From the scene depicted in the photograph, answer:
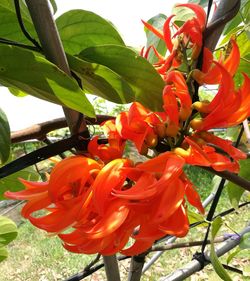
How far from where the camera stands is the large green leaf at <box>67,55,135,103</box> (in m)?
0.31

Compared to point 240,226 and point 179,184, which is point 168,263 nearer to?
point 240,226

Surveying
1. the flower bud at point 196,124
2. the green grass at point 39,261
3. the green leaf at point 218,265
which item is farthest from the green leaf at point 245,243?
Answer: the green grass at point 39,261

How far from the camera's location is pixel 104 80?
0.32 m

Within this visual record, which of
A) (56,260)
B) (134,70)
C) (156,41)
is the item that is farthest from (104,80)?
(56,260)

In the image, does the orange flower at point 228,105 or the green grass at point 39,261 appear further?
the green grass at point 39,261

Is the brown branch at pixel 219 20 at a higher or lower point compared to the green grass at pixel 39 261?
higher

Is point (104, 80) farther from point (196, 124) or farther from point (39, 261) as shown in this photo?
point (39, 261)

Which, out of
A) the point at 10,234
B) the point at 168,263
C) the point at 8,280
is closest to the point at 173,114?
the point at 10,234

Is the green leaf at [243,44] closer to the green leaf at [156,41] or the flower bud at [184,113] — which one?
the green leaf at [156,41]

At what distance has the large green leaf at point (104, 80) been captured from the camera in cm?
31

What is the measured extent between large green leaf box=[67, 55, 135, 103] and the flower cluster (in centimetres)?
1

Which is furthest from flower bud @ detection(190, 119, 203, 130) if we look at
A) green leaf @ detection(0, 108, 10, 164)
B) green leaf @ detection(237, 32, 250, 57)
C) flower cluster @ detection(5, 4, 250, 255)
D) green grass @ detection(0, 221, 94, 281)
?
green grass @ detection(0, 221, 94, 281)

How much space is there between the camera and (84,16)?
36 cm

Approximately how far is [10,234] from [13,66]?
394mm
